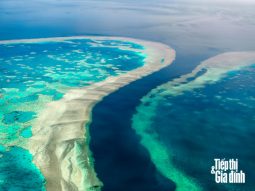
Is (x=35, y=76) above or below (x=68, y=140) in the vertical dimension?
above

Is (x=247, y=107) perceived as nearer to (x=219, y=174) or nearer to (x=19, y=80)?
(x=219, y=174)

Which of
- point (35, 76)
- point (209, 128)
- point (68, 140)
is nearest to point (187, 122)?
point (209, 128)

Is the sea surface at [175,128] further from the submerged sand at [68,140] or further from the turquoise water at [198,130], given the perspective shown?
the submerged sand at [68,140]

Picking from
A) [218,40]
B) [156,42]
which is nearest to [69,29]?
[156,42]

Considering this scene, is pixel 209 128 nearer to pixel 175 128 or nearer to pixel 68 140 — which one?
pixel 175 128

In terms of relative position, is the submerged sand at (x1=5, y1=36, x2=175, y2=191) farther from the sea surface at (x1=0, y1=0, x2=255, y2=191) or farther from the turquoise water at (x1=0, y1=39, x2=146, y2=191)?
the turquoise water at (x1=0, y1=39, x2=146, y2=191)

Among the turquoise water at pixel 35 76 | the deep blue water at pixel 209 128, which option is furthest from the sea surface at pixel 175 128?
the turquoise water at pixel 35 76
